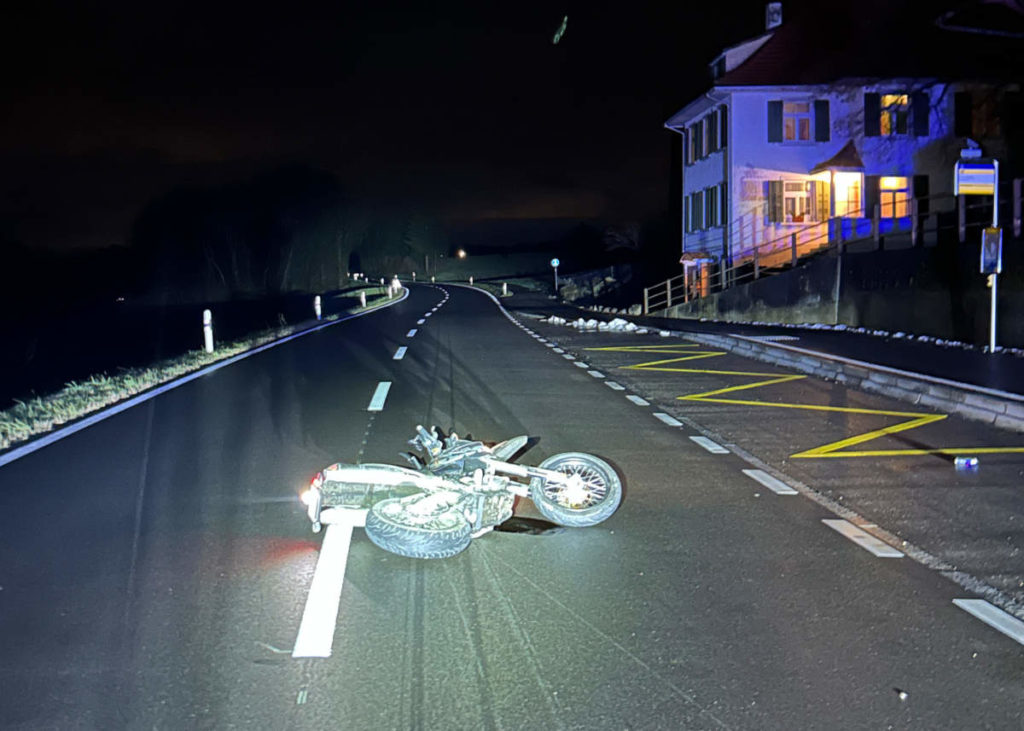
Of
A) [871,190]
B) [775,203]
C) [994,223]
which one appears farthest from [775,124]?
[994,223]

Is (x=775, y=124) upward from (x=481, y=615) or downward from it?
upward

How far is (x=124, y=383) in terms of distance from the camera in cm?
1459

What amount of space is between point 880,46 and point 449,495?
4007 cm

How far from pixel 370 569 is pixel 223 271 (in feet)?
297

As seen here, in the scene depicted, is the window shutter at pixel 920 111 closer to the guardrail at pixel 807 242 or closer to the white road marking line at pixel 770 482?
the guardrail at pixel 807 242

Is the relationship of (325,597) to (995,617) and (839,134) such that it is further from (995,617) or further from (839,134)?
(839,134)

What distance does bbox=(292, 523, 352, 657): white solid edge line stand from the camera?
4410 millimetres

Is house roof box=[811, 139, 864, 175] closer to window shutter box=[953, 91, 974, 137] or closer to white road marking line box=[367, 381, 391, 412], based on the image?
window shutter box=[953, 91, 974, 137]

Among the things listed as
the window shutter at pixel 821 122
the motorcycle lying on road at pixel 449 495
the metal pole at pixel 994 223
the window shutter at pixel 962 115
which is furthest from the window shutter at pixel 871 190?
the motorcycle lying on road at pixel 449 495

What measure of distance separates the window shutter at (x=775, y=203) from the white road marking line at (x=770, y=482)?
31.5 metres

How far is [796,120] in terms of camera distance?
3819 cm

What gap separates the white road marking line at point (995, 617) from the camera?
4.54m

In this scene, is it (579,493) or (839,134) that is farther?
(839,134)

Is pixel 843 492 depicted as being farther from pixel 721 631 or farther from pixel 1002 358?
pixel 1002 358
